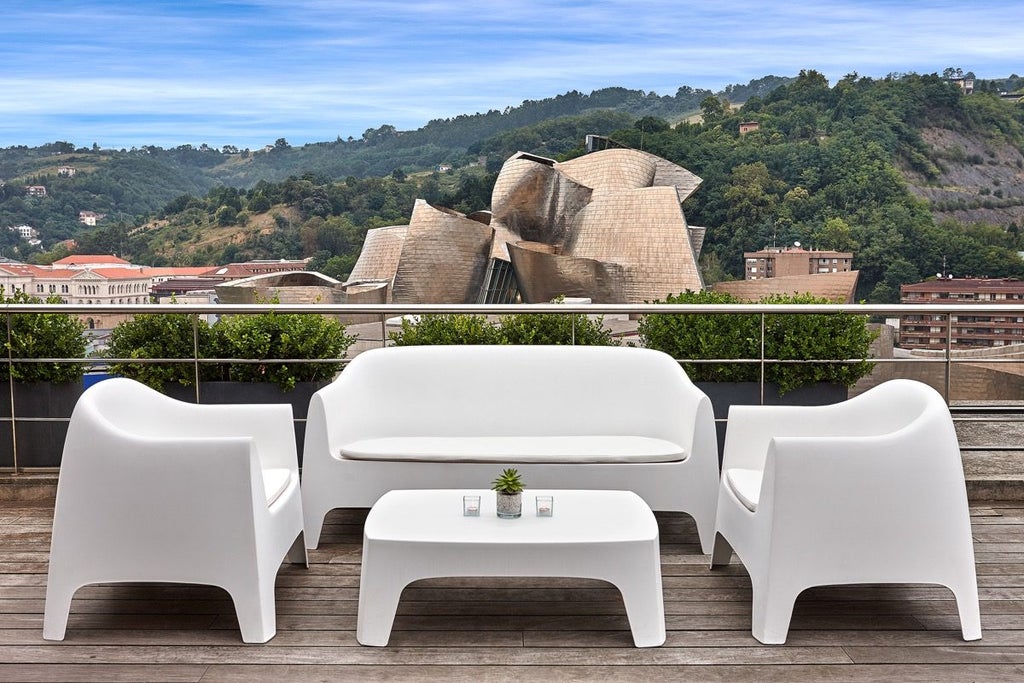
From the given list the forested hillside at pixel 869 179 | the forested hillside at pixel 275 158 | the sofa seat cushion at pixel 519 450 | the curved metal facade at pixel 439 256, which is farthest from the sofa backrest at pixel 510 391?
the forested hillside at pixel 869 179

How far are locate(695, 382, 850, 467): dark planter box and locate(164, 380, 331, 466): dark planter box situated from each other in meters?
1.85

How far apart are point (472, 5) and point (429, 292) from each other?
26025 mm

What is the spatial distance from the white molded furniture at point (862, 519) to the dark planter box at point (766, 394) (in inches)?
83.3

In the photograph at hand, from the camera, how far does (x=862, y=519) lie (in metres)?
2.22

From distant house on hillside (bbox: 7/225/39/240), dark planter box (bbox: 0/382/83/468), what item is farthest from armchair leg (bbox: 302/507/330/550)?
distant house on hillside (bbox: 7/225/39/240)

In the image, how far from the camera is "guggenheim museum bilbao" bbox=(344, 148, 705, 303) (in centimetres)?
2341

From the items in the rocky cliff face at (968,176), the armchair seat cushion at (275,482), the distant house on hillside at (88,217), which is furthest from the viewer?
the rocky cliff face at (968,176)

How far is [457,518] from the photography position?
7.63ft

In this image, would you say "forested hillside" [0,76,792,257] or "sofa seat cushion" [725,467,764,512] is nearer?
"sofa seat cushion" [725,467,764,512]

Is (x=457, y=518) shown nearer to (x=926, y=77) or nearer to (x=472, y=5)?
(x=926, y=77)

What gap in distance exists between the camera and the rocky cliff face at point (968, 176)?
36.7 metres

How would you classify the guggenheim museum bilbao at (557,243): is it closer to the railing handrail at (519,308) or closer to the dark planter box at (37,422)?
the dark planter box at (37,422)

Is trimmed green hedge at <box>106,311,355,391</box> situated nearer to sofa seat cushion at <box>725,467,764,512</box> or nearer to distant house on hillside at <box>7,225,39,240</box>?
sofa seat cushion at <box>725,467,764,512</box>

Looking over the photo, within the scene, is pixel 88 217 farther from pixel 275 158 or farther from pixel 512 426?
pixel 512 426
